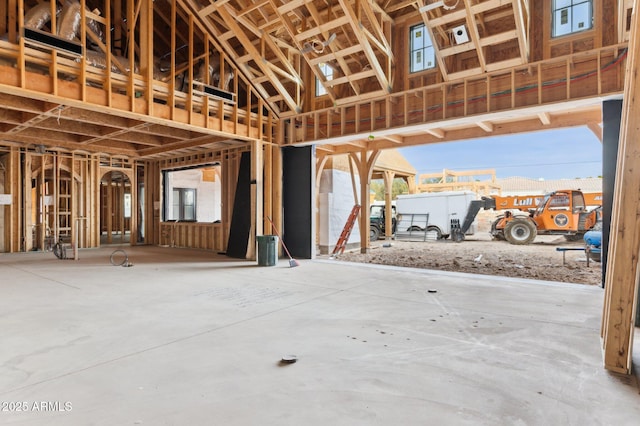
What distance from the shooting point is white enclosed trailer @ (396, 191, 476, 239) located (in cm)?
1616

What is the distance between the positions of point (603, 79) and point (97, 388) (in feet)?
25.2

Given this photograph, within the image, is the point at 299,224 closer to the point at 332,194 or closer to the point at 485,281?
the point at 332,194

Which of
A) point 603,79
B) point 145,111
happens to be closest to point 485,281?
point 603,79

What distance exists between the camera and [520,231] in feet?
46.4

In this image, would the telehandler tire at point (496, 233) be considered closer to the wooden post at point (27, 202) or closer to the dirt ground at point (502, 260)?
the dirt ground at point (502, 260)

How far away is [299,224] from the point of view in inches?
385

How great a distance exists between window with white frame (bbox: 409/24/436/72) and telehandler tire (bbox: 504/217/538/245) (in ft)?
29.8

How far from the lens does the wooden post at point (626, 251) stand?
Result: 2.87 metres

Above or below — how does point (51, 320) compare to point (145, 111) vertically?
below

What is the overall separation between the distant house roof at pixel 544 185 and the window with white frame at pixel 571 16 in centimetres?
2092

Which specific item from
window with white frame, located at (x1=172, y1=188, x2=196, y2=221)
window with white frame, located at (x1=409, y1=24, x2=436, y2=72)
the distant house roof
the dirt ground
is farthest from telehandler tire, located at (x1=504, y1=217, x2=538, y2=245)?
window with white frame, located at (x1=172, y1=188, x2=196, y2=221)

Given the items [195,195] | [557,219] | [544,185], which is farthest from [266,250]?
[544,185]

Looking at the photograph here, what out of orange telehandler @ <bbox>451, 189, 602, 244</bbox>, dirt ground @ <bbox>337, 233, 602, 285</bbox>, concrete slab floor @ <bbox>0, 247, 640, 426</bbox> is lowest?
dirt ground @ <bbox>337, 233, 602, 285</bbox>

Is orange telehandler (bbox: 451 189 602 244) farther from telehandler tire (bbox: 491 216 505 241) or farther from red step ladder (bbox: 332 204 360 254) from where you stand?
red step ladder (bbox: 332 204 360 254)
